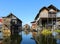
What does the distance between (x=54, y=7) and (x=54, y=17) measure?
10.9ft

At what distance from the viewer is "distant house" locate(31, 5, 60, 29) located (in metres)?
47.4

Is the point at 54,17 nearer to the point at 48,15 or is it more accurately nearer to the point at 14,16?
the point at 48,15

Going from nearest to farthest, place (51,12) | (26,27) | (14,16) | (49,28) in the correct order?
1. (49,28)
2. (51,12)
3. (14,16)
4. (26,27)

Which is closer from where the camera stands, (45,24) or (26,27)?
(45,24)

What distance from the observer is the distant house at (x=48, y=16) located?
47384mm

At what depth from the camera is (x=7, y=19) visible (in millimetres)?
49938

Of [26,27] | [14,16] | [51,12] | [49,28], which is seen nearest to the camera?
[49,28]

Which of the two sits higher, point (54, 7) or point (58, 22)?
point (54, 7)

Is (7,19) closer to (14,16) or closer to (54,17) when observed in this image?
(14,16)

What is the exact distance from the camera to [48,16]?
48125 mm

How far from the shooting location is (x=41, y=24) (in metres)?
49.0

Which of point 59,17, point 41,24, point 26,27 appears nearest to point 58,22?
point 59,17

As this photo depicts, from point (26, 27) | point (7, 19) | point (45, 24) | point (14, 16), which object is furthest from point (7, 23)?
point (26, 27)

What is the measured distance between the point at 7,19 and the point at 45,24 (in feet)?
32.8
